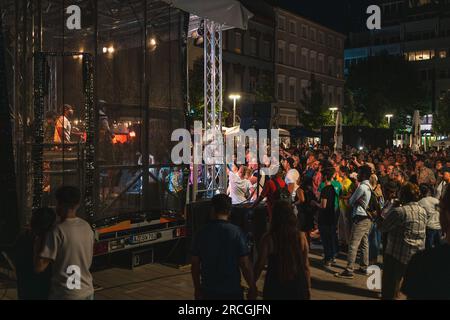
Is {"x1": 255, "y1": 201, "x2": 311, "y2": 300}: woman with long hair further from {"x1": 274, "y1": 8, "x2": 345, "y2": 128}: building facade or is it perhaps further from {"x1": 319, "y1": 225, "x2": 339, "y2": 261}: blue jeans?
{"x1": 274, "y1": 8, "x2": 345, "y2": 128}: building facade

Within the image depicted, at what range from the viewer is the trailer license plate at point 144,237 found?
7.49 meters

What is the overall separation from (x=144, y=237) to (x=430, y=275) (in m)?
5.50

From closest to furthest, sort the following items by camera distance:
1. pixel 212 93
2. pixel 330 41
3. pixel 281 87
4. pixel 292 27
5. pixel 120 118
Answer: pixel 120 118 < pixel 212 93 < pixel 281 87 < pixel 292 27 < pixel 330 41

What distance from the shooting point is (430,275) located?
278 centimetres

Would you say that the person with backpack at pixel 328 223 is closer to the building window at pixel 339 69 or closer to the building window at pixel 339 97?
the building window at pixel 339 97

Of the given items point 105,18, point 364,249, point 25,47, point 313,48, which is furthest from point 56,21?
point 313,48

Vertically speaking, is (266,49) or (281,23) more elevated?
(281,23)

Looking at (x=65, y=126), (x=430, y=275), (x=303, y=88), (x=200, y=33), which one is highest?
(x=303, y=88)

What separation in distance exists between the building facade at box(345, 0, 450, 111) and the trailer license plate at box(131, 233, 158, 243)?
61352mm

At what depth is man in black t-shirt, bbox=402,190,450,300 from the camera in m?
2.77

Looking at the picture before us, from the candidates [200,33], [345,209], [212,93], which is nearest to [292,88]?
[200,33]

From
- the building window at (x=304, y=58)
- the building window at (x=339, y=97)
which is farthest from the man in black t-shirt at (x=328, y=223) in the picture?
the building window at (x=339, y=97)

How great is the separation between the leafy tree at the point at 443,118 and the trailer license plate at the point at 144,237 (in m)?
56.0

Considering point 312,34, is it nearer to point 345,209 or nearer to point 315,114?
point 315,114
